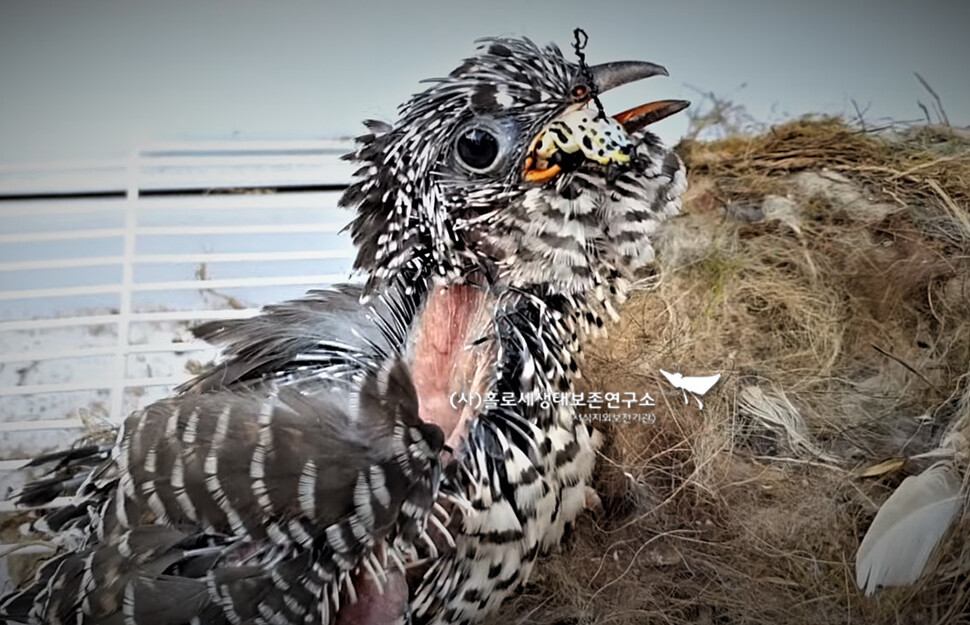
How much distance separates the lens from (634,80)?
5.29ft

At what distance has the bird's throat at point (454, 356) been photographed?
1474mm

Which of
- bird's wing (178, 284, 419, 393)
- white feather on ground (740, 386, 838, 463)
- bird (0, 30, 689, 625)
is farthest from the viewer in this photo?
white feather on ground (740, 386, 838, 463)

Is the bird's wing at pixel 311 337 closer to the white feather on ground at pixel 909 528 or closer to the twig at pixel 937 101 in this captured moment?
the white feather on ground at pixel 909 528

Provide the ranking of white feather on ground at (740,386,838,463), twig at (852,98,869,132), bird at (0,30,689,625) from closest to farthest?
1. bird at (0,30,689,625)
2. white feather on ground at (740,386,838,463)
3. twig at (852,98,869,132)

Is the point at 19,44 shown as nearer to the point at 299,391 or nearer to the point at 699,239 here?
the point at 299,391

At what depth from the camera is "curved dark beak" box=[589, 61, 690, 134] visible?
1.58 m

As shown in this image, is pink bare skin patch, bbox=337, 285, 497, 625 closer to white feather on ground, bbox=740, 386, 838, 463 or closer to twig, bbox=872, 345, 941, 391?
white feather on ground, bbox=740, 386, 838, 463

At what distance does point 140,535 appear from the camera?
1.32 meters

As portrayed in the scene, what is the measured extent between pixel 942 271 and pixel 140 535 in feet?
5.39

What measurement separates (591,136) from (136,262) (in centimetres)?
92

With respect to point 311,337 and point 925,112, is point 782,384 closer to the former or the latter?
point 925,112

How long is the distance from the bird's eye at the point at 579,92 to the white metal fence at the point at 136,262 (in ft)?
1.55

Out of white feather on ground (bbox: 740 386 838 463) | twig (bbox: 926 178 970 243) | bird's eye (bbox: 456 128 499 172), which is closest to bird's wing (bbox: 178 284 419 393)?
bird's eye (bbox: 456 128 499 172)

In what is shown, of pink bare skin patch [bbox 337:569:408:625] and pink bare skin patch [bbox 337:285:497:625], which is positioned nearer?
pink bare skin patch [bbox 337:569:408:625]
